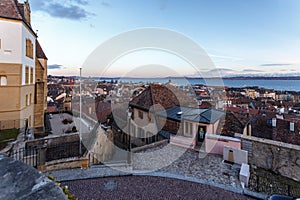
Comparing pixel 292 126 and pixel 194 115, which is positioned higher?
pixel 194 115

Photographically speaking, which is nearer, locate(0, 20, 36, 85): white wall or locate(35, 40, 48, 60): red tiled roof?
locate(0, 20, 36, 85): white wall

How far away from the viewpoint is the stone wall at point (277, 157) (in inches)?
456

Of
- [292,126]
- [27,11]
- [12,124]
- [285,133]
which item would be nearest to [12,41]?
[12,124]

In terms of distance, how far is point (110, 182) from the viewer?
24.4ft

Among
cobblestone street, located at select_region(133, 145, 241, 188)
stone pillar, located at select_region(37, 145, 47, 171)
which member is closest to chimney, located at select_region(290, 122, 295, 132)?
cobblestone street, located at select_region(133, 145, 241, 188)

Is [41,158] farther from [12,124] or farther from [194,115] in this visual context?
[194,115]

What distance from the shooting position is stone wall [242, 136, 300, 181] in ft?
38.0

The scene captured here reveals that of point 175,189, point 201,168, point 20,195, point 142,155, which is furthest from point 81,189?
point 201,168

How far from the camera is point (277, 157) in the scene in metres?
11.9

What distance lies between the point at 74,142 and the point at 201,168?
801 cm

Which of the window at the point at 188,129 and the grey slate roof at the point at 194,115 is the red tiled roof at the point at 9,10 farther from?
the window at the point at 188,129

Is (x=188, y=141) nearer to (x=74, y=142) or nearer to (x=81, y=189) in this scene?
(x=74, y=142)

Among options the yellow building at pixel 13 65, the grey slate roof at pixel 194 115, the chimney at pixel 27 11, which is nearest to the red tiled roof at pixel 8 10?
the yellow building at pixel 13 65

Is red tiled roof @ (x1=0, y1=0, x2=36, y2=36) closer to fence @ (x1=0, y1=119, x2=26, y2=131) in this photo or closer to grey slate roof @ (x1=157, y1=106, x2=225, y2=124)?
fence @ (x1=0, y1=119, x2=26, y2=131)
